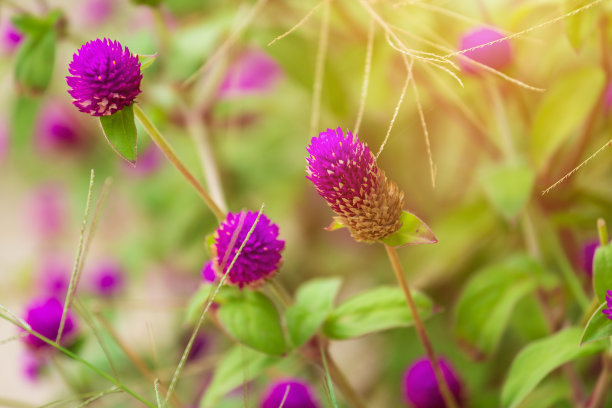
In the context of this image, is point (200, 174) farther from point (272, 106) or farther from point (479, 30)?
point (479, 30)

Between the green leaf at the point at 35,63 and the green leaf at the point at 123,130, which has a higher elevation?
the green leaf at the point at 35,63

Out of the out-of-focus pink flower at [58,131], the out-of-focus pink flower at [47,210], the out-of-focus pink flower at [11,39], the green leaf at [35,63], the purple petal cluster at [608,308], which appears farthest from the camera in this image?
the out-of-focus pink flower at [47,210]

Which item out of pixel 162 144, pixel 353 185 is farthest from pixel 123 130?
pixel 353 185

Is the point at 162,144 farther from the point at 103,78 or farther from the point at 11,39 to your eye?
the point at 11,39

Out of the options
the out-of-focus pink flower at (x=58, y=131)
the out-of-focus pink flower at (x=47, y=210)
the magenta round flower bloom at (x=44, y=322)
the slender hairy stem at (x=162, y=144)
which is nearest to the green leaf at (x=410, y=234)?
the slender hairy stem at (x=162, y=144)

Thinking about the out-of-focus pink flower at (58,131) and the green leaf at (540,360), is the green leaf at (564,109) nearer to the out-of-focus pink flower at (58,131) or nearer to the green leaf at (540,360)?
the green leaf at (540,360)

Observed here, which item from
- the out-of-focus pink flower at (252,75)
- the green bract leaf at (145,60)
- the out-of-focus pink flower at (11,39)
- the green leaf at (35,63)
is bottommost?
the green bract leaf at (145,60)

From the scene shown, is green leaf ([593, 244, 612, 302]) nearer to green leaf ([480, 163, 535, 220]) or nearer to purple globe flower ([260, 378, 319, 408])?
green leaf ([480, 163, 535, 220])
